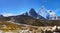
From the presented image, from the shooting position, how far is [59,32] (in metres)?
28.2

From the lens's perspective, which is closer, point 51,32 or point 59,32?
point 59,32

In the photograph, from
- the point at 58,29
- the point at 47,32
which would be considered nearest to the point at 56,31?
the point at 58,29

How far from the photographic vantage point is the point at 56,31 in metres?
28.7

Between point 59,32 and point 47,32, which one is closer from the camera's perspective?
point 59,32

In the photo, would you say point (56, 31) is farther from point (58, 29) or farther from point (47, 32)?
point (47, 32)

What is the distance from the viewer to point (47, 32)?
3136 cm

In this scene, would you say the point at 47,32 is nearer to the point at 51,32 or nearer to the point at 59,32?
the point at 51,32

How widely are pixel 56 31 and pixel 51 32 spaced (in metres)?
1.49

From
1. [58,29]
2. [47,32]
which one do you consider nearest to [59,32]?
[58,29]

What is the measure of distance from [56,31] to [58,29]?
1.30 feet

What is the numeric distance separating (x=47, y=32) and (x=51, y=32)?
1.38 meters

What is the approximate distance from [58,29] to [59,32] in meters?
0.55

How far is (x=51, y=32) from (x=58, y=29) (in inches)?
68.7

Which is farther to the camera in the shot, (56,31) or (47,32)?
(47,32)
